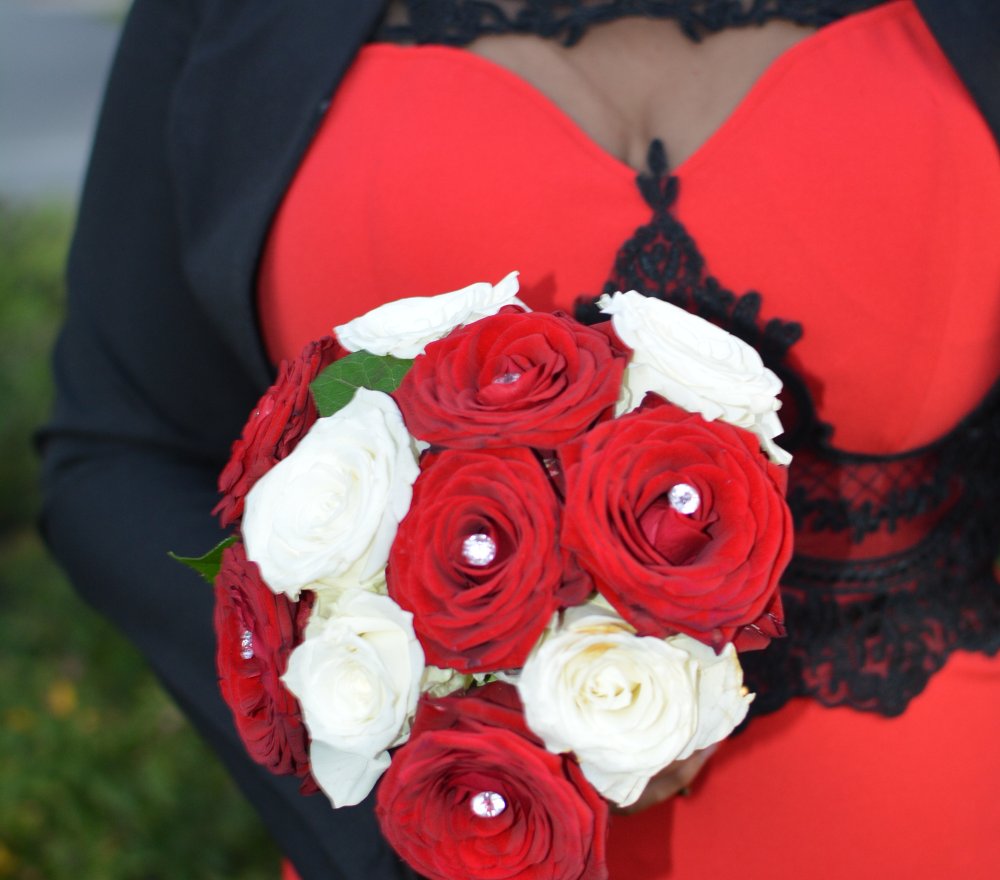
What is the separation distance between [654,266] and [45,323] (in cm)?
399

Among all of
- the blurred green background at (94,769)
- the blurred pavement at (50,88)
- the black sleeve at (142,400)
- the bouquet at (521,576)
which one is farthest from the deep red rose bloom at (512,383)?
the blurred pavement at (50,88)

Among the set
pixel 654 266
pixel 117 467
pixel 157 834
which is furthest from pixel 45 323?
pixel 654 266

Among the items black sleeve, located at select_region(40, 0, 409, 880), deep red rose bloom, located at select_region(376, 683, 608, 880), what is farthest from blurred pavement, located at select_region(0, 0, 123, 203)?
deep red rose bloom, located at select_region(376, 683, 608, 880)

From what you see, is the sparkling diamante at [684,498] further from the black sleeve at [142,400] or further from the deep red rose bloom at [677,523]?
the black sleeve at [142,400]

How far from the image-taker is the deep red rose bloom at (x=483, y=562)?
0.80m

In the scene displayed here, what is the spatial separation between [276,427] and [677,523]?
→ 358 millimetres

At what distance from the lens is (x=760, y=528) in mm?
836

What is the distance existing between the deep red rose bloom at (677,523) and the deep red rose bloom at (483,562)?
26 millimetres

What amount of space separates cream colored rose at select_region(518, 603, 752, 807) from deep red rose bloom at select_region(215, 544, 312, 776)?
0.22 metres

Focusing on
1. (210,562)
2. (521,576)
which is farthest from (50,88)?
(521,576)

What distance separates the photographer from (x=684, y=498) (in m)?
0.83

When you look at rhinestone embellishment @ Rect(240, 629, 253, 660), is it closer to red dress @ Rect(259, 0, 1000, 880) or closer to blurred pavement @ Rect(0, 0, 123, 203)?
red dress @ Rect(259, 0, 1000, 880)

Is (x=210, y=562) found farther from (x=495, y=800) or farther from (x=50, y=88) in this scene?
(x=50, y=88)

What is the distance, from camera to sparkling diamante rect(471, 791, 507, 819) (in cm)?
85
